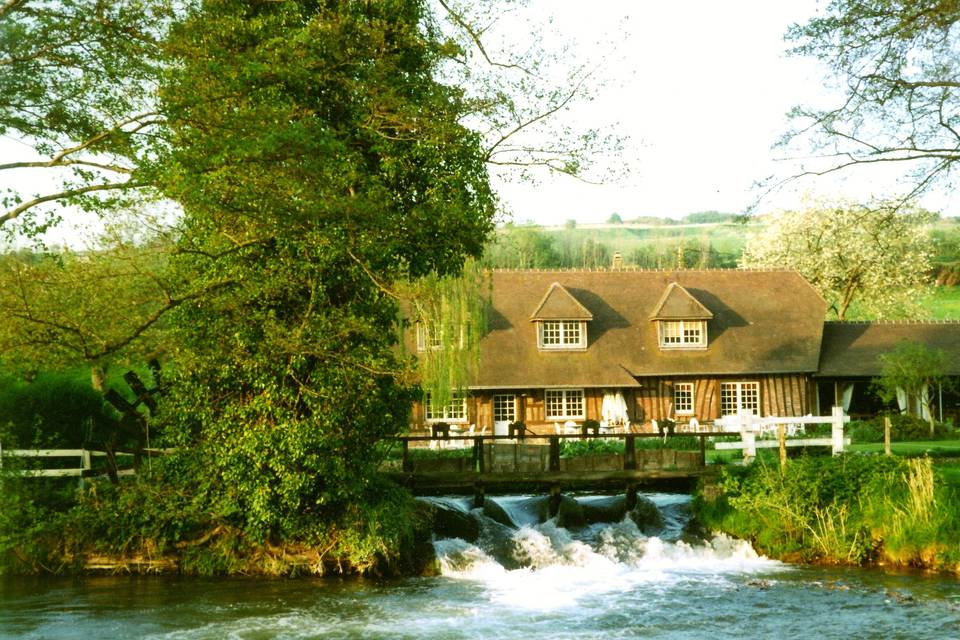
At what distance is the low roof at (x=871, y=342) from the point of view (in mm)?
33938

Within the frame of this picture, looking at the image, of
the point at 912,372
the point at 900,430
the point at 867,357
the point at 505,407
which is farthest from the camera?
the point at 867,357

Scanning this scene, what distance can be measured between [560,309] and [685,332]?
4.49m

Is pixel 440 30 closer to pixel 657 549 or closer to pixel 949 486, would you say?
pixel 657 549

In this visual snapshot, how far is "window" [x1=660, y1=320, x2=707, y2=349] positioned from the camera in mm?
33969

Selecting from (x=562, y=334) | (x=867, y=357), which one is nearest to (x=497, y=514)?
(x=562, y=334)

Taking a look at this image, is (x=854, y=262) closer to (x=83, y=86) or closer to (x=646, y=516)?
(x=646, y=516)

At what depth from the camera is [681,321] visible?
34.0m

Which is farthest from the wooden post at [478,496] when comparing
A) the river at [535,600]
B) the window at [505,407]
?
the window at [505,407]

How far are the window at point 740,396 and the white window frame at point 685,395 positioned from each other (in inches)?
42.7

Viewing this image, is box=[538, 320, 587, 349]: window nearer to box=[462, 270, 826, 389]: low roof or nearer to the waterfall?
box=[462, 270, 826, 389]: low roof

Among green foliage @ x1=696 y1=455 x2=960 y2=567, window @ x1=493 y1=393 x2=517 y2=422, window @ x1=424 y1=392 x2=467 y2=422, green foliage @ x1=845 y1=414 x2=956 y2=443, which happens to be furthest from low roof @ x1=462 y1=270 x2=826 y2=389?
green foliage @ x1=696 y1=455 x2=960 y2=567

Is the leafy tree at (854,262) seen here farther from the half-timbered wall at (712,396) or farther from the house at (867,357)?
the half-timbered wall at (712,396)

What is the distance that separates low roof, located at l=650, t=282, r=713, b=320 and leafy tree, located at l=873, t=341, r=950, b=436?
5928 millimetres

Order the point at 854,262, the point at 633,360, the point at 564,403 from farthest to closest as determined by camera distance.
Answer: the point at 854,262
the point at 633,360
the point at 564,403
